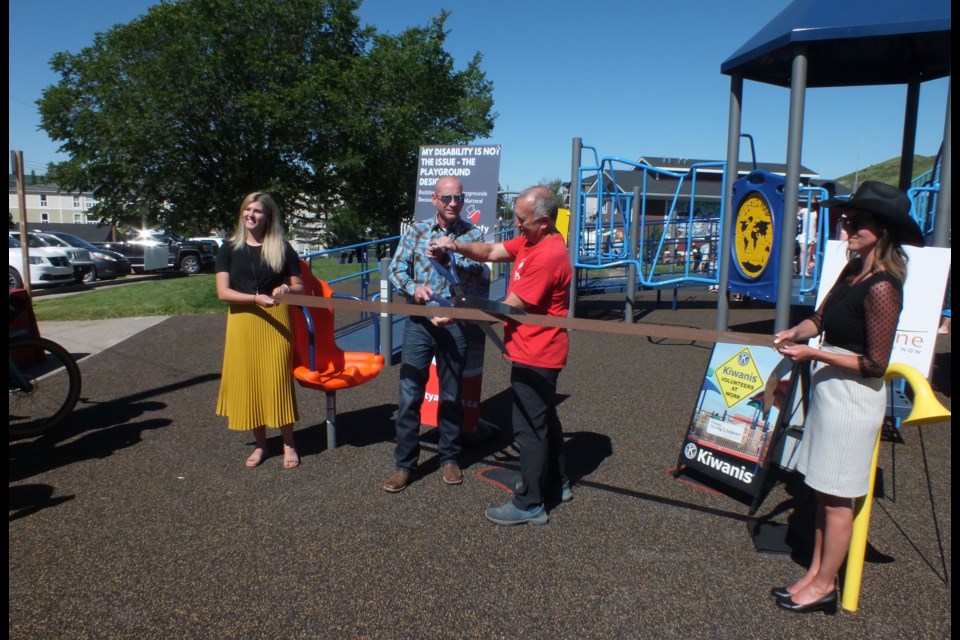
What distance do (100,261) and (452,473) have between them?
21538 millimetres

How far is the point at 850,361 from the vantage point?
8.35ft

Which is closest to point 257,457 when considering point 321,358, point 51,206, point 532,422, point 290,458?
point 290,458

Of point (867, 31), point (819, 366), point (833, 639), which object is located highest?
point (867, 31)

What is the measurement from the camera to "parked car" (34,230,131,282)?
69.2ft

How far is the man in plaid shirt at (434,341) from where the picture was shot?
13.3 feet

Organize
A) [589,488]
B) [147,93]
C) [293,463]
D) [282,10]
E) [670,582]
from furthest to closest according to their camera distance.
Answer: [282,10] → [147,93] → [293,463] → [589,488] → [670,582]

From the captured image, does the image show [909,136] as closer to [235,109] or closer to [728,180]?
[728,180]

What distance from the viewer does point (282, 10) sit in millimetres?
25312

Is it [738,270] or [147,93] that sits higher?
[147,93]

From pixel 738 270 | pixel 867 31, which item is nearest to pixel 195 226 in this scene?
pixel 738 270

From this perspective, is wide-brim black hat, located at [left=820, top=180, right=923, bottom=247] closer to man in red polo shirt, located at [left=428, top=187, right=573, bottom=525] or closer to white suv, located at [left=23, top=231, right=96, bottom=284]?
man in red polo shirt, located at [left=428, top=187, right=573, bottom=525]

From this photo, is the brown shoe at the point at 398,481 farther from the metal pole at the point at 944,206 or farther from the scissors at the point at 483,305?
the metal pole at the point at 944,206

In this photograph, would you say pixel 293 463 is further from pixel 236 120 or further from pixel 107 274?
pixel 236 120

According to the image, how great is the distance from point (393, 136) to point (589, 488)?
75.4ft
